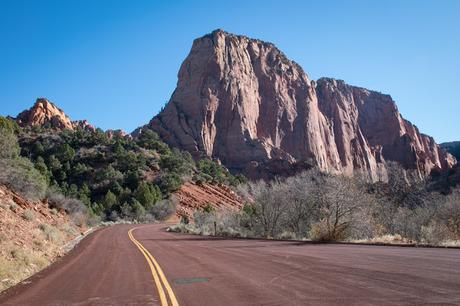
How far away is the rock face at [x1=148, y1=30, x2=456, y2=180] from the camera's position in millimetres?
113375

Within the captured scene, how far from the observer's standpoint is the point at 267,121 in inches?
4843

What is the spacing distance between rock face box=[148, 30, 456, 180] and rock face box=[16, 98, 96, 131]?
79.2 feet

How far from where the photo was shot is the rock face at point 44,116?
118 meters

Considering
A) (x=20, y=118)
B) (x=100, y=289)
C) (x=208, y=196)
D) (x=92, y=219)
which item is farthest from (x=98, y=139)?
(x=100, y=289)

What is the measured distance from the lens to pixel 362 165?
138 m

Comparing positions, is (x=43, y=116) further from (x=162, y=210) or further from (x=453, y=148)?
(x=453, y=148)

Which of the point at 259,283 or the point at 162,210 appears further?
the point at 162,210

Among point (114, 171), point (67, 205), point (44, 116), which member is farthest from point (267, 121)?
point (67, 205)

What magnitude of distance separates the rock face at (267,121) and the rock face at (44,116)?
24150 millimetres

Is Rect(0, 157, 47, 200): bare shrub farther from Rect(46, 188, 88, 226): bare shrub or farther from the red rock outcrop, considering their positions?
the red rock outcrop

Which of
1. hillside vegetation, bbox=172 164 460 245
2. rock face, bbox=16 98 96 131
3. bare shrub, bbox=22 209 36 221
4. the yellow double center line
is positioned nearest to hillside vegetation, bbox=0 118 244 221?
rock face, bbox=16 98 96 131

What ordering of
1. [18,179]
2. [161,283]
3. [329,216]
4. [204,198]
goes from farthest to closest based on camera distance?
[204,198] → [18,179] → [329,216] → [161,283]

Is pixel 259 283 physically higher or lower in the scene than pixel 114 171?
lower

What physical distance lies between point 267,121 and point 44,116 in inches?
2315
